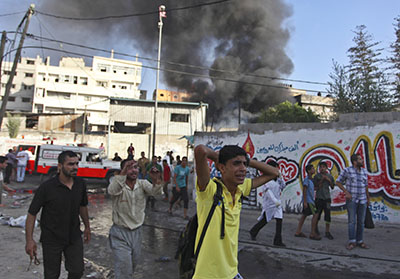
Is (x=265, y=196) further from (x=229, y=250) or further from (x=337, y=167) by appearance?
(x=229, y=250)

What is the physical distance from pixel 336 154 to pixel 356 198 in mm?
2692

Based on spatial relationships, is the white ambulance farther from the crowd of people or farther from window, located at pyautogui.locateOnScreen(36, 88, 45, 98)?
window, located at pyautogui.locateOnScreen(36, 88, 45, 98)

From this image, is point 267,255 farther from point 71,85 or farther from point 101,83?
point 101,83

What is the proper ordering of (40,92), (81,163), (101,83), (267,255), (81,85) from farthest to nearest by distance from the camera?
(101,83) → (81,85) → (40,92) → (81,163) → (267,255)

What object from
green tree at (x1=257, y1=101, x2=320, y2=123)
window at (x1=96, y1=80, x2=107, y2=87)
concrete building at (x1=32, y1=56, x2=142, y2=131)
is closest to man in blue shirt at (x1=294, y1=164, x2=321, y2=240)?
green tree at (x1=257, y1=101, x2=320, y2=123)

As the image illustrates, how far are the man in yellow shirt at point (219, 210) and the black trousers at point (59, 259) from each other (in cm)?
158

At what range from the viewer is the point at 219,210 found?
1798 mm

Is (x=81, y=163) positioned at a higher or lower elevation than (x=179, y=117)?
lower

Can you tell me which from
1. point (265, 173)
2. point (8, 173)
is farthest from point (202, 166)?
point (8, 173)

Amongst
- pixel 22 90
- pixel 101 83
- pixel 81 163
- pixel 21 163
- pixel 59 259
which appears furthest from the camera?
pixel 101 83

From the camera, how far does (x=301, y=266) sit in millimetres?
4410

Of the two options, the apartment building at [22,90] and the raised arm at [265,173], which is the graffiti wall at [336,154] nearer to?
the raised arm at [265,173]

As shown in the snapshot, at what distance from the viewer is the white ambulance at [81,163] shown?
1299 centimetres

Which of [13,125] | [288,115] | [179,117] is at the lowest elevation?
[13,125]
